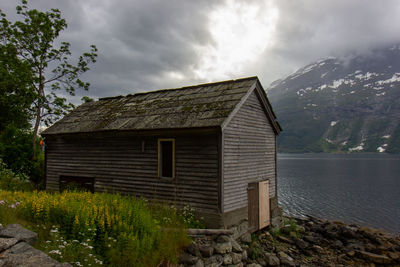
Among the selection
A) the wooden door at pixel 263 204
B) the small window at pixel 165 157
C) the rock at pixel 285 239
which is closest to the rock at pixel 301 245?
the rock at pixel 285 239

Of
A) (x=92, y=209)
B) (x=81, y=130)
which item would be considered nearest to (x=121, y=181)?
(x=81, y=130)

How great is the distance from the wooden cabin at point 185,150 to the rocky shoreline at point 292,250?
1.12 metres

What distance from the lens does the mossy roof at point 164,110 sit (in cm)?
1198

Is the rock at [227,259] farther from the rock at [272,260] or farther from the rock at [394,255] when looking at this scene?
the rock at [394,255]

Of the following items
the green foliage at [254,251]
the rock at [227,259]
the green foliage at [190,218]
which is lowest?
the green foliage at [254,251]

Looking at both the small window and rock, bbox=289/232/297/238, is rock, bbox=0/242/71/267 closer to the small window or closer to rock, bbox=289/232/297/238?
the small window

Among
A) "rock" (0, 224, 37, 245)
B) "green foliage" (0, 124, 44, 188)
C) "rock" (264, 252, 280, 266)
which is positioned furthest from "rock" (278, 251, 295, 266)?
"green foliage" (0, 124, 44, 188)

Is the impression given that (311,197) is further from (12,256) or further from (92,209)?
(12,256)

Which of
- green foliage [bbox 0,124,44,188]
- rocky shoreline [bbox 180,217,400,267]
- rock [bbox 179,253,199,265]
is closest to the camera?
rock [bbox 179,253,199,265]

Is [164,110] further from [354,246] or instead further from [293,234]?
[354,246]

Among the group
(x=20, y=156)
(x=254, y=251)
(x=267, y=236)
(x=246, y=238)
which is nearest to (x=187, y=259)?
(x=254, y=251)

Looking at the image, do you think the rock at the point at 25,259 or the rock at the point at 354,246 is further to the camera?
the rock at the point at 354,246

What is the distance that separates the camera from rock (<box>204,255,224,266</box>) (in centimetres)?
882

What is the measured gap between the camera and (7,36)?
23188 mm
